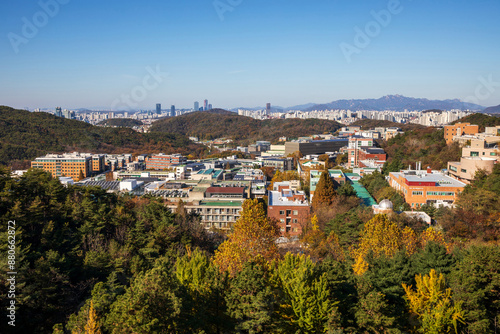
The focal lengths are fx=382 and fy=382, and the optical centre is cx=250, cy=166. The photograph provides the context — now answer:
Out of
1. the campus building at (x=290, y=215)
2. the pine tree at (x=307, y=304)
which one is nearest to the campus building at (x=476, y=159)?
the campus building at (x=290, y=215)

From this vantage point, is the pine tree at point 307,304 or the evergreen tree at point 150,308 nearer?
the evergreen tree at point 150,308

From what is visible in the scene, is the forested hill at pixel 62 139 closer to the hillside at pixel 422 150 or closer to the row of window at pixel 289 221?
the hillside at pixel 422 150

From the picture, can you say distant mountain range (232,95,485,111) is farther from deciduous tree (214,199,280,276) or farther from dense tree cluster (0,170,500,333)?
dense tree cluster (0,170,500,333)

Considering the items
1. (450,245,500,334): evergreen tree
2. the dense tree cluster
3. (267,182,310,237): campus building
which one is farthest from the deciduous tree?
(267,182,310,237): campus building

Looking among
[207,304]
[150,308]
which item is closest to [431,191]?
[207,304]

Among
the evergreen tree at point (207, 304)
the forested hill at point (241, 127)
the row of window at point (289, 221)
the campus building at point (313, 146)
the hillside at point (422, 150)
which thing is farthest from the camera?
the forested hill at point (241, 127)

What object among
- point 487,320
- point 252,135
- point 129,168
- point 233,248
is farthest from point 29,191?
point 252,135

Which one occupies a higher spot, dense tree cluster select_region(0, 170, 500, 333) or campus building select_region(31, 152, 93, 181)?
campus building select_region(31, 152, 93, 181)
